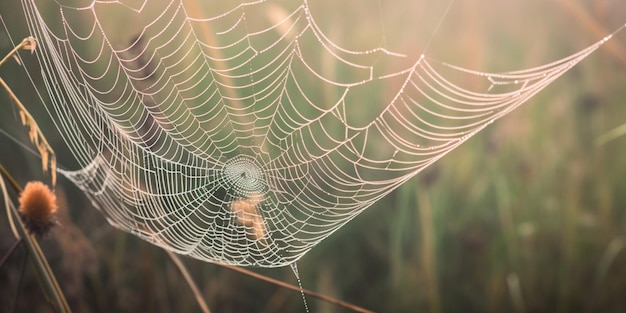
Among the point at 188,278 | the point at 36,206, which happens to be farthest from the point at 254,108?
the point at 36,206

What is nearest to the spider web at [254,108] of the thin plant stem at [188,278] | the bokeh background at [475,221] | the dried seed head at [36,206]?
the bokeh background at [475,221]

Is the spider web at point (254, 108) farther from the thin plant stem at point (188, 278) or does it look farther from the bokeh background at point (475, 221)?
the thin plant stem at point (188, 278)

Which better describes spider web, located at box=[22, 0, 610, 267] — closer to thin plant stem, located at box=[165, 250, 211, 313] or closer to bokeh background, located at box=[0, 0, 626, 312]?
bokeh background, located at box=[0, 0, 626, 312]

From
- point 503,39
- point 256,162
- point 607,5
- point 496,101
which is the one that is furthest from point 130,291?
point 607,5

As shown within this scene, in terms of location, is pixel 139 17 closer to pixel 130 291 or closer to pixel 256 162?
pixel 256 162

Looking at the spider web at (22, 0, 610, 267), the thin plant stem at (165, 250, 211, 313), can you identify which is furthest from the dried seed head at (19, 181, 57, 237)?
the spider web at (22, 0, 610, 267)

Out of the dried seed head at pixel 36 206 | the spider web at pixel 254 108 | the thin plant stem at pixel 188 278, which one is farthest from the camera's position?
the spider web at pixel 254 108
